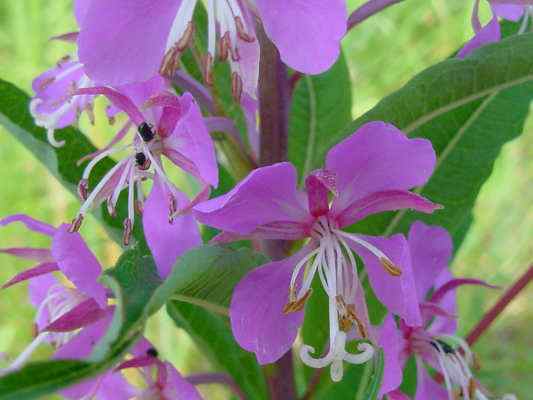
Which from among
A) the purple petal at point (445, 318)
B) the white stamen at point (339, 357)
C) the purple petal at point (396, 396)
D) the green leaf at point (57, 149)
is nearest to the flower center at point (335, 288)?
the white stamen at point (339, 357)

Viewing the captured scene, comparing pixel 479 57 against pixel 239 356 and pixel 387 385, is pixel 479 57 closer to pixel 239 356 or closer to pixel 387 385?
pixel 387 385

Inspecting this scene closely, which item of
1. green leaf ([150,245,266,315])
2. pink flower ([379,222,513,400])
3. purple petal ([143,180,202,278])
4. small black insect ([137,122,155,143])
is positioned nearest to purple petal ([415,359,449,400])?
pink flower ([379,222,513,400])

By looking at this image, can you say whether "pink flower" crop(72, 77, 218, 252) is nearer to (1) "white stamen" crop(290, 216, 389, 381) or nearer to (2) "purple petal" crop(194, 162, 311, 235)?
(2) "purple petal" crop(194, 162, 311, 235)

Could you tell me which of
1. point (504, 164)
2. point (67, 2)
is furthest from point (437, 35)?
point (67, 2)

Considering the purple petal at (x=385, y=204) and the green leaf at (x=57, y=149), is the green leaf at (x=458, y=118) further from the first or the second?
the green leaf at (x=57, y=149)

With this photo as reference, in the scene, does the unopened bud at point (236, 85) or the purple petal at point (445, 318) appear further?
the purple petal at point (445, 318)

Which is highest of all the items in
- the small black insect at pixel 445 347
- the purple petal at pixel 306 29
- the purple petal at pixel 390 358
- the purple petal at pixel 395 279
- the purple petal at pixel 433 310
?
the purple petal at pixel 306 29
